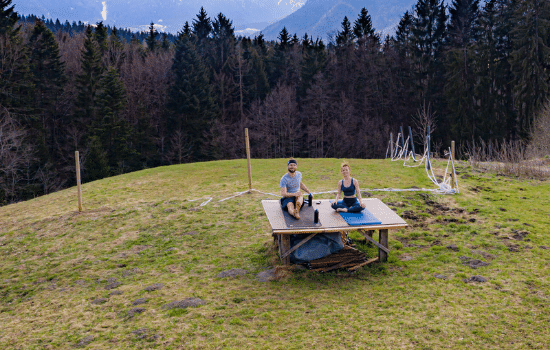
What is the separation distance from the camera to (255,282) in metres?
7.47

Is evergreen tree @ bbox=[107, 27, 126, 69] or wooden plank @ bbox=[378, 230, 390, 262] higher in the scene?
evergreen tree @ bbox=[107, 27, 126, 69]

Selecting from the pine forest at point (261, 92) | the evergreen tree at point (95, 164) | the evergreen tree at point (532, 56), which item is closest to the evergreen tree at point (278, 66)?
the pine forest at point (261, 92)

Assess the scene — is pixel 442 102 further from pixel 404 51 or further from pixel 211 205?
pixel 211 205

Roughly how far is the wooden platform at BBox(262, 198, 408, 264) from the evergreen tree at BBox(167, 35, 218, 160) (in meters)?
40.1

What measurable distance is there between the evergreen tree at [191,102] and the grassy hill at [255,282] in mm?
35962

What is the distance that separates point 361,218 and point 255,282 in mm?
2440

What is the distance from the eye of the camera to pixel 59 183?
1583 inches

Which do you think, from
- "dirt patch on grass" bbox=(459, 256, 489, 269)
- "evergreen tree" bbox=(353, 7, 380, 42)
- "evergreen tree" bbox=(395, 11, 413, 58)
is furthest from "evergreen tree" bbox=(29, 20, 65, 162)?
"dirt patch on grass" bbox=(459, 256, 489, 269)

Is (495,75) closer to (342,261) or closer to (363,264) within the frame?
(363,264)

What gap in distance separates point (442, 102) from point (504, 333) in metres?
48.4

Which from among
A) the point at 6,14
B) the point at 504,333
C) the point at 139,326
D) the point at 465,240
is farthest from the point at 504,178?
the point at 6,14

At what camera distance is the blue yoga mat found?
7559 mm

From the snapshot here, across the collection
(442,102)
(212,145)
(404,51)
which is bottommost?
(212,145)

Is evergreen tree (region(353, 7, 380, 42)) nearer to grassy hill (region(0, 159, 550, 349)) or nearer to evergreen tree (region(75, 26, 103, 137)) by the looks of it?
evergreen tree (region(75, 26, 103, 137))
